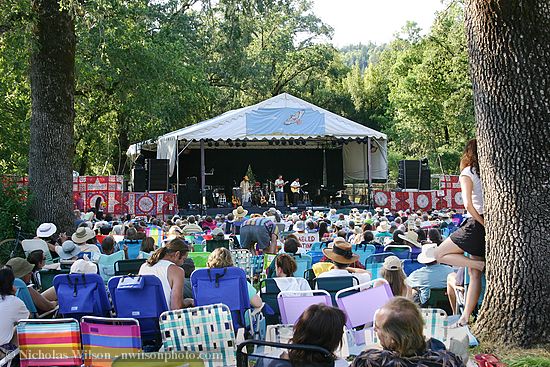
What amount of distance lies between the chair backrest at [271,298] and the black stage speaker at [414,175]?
18268 mm

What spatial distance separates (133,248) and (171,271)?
12.9 ft

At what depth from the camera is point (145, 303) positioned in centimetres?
523

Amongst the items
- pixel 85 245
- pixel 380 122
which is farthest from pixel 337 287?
pixel 380 122

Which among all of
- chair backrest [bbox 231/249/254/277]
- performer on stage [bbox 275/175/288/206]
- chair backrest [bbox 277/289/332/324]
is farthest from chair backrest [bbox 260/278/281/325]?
performer on stage [bbox 275/175/288/206]

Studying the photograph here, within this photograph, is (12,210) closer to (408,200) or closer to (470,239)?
(470,239)

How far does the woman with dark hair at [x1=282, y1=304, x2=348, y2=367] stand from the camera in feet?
9.71

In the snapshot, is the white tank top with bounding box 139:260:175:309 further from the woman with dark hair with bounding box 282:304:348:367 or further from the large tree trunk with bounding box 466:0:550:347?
the woman with dark hair with bounding box 282:304:348:367

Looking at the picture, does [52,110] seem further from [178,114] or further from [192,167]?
[192,167]

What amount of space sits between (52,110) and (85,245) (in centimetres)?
443

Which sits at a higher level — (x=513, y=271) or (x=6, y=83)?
(x=6, y=83)

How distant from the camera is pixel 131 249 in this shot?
9320 millimetres

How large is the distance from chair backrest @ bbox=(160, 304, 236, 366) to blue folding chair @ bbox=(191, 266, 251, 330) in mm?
826

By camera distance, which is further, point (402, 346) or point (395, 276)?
point (395, 276)

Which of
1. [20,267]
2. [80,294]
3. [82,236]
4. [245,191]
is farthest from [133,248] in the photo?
[245,191]
